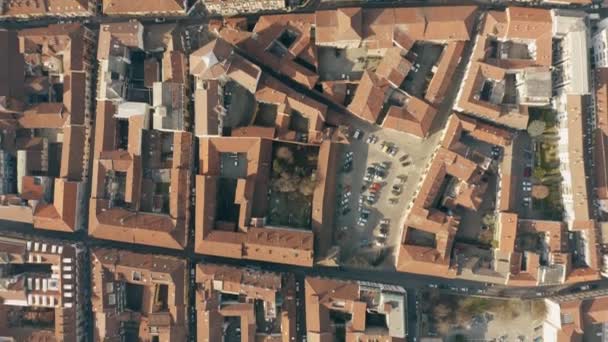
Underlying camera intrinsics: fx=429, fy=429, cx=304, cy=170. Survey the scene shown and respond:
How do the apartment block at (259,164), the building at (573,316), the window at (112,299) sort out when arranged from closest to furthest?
the building at (573,316) < the apartment block at (259,164) < the window at (112,299)

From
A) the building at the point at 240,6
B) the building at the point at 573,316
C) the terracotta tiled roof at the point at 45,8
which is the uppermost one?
the building at the point at 240,6

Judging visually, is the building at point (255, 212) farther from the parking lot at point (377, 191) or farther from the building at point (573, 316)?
the building at point (573, 316)

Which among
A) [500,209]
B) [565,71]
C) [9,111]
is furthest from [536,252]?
[9,111]

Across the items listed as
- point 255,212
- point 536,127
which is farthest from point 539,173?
point 255,212

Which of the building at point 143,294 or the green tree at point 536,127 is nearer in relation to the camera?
the green tree at point 536,127

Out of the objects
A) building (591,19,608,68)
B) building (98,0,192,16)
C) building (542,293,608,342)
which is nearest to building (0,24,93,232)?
building (98,0,192,16)

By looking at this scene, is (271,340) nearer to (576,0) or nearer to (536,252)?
(536,252)

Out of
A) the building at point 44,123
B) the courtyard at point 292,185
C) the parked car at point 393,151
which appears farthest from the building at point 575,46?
the building at point 44,123
